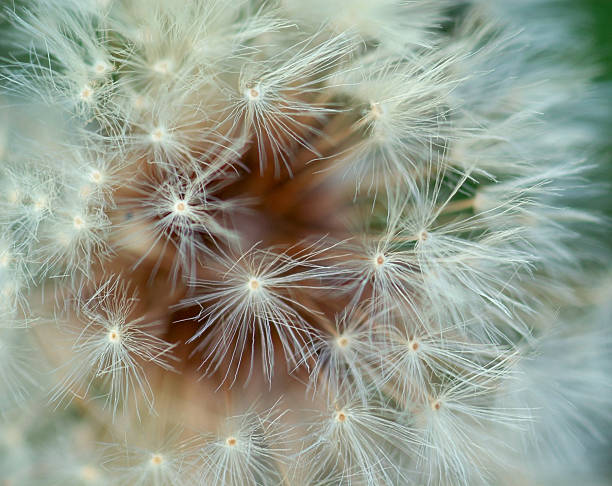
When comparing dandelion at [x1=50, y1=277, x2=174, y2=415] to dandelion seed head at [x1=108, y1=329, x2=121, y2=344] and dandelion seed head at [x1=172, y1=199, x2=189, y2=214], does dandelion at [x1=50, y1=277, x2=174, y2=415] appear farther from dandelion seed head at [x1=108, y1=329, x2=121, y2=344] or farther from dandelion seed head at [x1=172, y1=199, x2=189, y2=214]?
dandelion seed head at [x1=172, y1=199, x2=189, y2=214]

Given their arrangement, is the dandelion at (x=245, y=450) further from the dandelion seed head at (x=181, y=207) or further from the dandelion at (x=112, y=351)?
the dandelion seed head at (x=181, y=207)

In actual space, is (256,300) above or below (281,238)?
below

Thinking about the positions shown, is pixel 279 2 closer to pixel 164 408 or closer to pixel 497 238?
pixel 497 238

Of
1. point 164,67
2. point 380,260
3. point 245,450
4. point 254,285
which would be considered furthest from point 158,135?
point 245,450

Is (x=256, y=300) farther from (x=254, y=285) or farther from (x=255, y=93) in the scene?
(x=255, y=93)

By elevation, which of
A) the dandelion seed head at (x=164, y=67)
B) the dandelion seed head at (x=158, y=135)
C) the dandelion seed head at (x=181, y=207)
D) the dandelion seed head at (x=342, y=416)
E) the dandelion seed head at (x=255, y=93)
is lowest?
the dandelion seed head at (x=342, y=416)

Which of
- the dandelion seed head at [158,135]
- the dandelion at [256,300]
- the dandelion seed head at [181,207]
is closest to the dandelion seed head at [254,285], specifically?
the dandelion at [256,300]

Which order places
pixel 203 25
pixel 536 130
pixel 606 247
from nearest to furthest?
pixel 203 25, pixel 536 130, pixel 606 247

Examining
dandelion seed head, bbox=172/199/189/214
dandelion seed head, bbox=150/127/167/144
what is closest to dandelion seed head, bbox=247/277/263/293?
dandelion seed head, bbox=172/199/189/214

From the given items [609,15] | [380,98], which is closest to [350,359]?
[380,98]

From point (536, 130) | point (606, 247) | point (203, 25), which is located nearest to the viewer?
point (203, 25)

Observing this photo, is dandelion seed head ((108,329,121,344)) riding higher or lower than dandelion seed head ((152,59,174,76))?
lower
